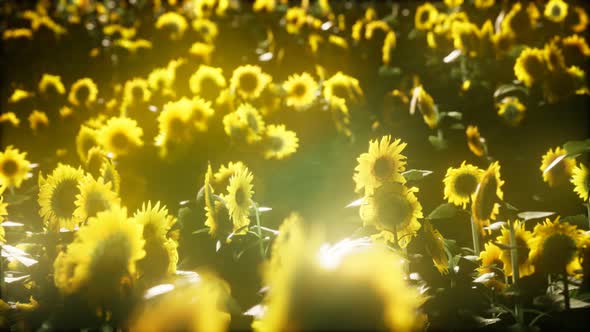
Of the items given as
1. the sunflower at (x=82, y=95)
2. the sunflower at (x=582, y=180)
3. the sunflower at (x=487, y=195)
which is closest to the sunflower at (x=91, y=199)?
the sunflower at (x=487, y=195)

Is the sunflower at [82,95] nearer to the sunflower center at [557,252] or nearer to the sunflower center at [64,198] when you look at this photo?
the sunflower center at [64,198]

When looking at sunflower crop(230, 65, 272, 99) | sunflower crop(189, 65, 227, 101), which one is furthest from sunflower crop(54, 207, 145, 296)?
sunflower crop(189, 65, 227, 101)

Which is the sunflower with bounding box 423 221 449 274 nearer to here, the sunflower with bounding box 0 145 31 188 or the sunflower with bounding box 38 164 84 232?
the sunflower with bounding box 38 164 84 232

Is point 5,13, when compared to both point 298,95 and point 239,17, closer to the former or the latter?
point 239,17

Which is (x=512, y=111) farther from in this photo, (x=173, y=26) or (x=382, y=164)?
(x=173, y=26)

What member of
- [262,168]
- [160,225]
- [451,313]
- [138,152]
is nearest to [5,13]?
[138,152]

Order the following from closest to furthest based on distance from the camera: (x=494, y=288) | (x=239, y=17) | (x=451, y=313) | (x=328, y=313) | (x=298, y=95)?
(x=328, y=313) < (x=451, y=313) < (x=494, y=288) < (x=298, y=95) < (x=239, y=17)
